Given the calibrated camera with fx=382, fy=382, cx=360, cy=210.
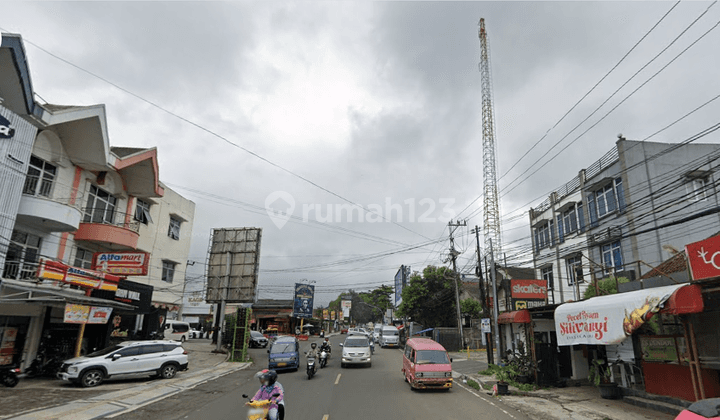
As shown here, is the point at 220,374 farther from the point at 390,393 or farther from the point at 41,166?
the point at 41,166

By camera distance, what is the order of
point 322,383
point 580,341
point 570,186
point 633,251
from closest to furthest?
point 580,341
point 322,383
point 633,251
point 570,186

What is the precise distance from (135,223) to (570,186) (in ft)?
104

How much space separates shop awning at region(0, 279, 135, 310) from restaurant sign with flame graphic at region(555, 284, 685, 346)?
19.1 metres

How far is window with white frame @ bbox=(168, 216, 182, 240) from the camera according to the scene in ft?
96.6

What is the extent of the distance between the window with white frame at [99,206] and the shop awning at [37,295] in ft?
18.6

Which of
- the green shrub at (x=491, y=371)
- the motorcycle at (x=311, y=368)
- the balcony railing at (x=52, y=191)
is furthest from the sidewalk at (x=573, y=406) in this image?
the balcony railing at (x=52, y=191)

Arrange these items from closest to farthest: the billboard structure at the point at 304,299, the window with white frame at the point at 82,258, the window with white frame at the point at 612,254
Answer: the window with white frame at the point at 82,258, the window with white frame at the point at 612,254, the billboard structure at the point at 304,299

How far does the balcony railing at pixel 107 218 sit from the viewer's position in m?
21.2

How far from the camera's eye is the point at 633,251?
2339 cm

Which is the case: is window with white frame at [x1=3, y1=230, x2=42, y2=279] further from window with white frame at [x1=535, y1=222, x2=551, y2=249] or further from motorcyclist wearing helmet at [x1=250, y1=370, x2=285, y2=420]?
window with white frame at [x1=535, y1=222, x2=551, y2=249]

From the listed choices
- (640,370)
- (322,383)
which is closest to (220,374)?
(322,383)

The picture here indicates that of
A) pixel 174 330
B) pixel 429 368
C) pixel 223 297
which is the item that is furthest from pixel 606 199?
pixel 174 330

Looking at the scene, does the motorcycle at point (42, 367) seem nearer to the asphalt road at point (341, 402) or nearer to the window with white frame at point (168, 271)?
the asphalt road at point (341, 402)

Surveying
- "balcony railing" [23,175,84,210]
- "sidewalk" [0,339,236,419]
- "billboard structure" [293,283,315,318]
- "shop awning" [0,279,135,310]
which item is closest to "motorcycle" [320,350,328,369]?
"sidewalk" [0,339,236,419]
